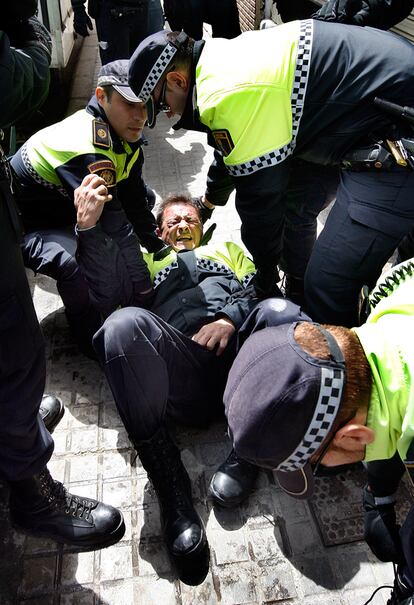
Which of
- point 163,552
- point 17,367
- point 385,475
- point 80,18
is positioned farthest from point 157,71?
point 80,18

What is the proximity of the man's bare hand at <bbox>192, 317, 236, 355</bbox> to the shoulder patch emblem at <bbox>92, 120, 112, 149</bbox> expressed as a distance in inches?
43.6

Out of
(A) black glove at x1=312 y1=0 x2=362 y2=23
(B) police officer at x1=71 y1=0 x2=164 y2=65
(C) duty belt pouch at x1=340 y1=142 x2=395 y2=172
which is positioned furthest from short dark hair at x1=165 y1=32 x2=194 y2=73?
(B) police officer at x1=71 y1=0 x2=164 y2=65

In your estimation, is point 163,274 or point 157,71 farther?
point 163,274

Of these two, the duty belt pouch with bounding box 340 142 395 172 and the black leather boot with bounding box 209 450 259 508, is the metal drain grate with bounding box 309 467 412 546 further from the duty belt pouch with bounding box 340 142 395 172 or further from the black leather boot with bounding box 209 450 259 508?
the duty belt pouch with bounding box 340 142 395 172

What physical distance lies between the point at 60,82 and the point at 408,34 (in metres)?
4.48

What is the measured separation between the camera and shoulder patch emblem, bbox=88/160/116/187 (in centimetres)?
268

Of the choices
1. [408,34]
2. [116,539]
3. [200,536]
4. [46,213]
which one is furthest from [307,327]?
[408,34]

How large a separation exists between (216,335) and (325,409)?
1.28m

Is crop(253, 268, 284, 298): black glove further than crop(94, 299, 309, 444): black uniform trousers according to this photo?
Yes

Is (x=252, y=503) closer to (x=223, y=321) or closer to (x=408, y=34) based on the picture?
(x=223, y=321)

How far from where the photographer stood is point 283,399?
4.49 feet

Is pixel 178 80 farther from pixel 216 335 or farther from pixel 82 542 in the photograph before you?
pixel 82 542

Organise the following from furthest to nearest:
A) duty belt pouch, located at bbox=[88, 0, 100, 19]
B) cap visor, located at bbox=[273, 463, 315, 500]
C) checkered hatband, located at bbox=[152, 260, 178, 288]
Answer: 1. duty belt pouch, located at bbox=[88, 0, 100, 19]
2. checkered hatband, located at bbox=[152, 260, 178, 288]
3. cap visor, located at bbox=[273, 463, 315, 500]

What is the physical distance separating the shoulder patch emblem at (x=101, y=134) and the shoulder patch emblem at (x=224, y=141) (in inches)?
25.9
